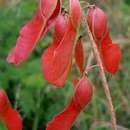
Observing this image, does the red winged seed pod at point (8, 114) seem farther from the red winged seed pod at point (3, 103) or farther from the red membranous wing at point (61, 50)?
the red membranous wing at point (61, 50)

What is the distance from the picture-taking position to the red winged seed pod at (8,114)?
1.49 meters

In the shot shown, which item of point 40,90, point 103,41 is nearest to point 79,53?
point 103,41

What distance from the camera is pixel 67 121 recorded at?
1.44 meters

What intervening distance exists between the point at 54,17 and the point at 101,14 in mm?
130

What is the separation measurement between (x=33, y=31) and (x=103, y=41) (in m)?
0.20

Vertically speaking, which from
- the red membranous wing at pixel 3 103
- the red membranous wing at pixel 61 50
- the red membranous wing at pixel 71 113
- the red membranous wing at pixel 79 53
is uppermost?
the red membranous wing at pixel 61 50

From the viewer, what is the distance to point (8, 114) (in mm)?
1498

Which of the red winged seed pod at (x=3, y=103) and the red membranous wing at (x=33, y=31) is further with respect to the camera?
the red winged seed pod at (x=3, y=103)

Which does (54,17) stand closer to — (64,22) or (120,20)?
(64,22)

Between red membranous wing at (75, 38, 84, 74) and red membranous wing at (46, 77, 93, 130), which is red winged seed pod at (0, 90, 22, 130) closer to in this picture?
red membranous wing at (46, 77, 93, 130)

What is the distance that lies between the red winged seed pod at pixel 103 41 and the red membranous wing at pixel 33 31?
0.35ft

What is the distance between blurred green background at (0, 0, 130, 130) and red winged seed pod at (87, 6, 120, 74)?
1386mm

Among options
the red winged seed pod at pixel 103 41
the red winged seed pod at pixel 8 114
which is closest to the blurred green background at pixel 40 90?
the red winged seed pod at pixel 8 114

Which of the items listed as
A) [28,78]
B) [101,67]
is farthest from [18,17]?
[101,67]
